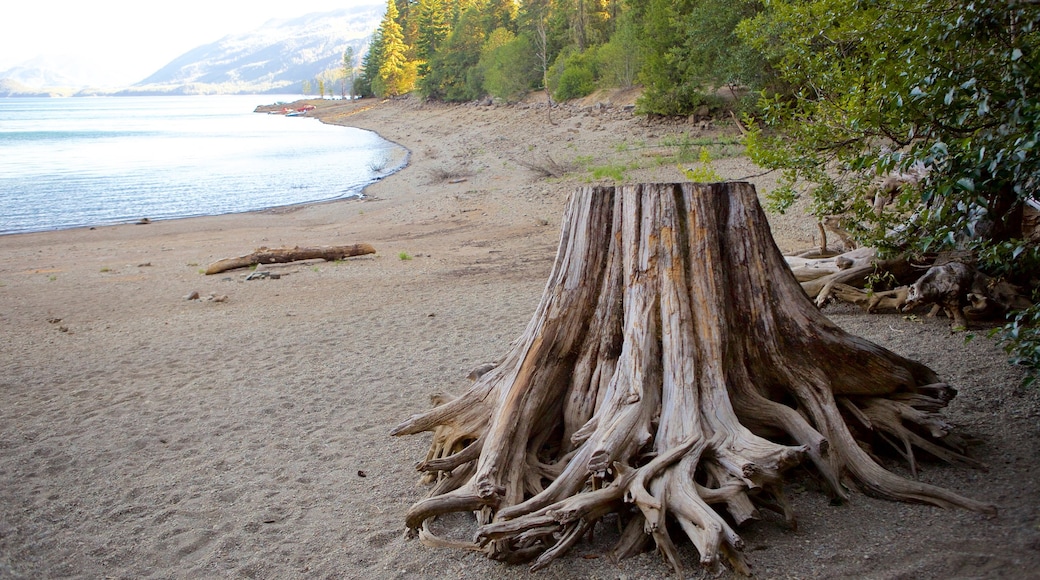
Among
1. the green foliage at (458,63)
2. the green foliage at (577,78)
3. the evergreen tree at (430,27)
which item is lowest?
the green foliage at (577,78)

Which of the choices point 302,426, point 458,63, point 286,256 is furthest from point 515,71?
point 302,426

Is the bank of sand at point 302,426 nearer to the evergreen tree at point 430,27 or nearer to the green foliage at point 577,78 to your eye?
the green foliage at point 577,78

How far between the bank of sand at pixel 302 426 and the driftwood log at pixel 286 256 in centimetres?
37

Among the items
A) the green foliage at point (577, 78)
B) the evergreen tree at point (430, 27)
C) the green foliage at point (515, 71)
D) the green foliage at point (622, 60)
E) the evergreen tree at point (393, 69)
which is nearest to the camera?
the green foliage at point (622, 60)

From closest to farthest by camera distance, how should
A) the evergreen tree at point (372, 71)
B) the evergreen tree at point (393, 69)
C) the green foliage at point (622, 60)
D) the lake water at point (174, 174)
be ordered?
the lake water at point (174, 174) → the green foliage at point (622, 60) → the evergreen tree at point (393, 69) → the evergreen tree at point (372, 71)

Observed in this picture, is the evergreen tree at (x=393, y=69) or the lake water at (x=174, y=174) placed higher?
the evergreen tree at (x=393, y=69)

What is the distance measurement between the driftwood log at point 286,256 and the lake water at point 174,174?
12.8 metres

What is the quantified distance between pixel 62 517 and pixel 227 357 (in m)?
3.67

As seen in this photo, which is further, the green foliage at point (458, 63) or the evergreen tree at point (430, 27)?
the evergreen tree at point (430, 27)

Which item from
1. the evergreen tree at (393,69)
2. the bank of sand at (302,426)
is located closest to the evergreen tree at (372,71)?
the evergreen tree at (393,69)

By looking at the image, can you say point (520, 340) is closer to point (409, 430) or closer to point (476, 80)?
point (409, 430)

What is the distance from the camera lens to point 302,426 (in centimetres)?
623

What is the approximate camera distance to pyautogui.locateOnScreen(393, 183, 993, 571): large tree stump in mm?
3783

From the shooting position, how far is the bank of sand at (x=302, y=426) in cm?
374
